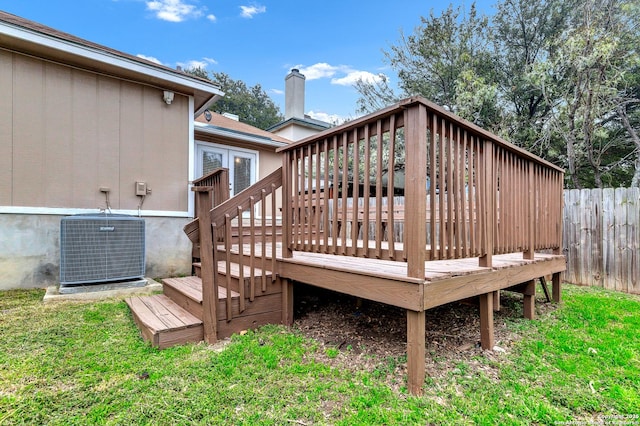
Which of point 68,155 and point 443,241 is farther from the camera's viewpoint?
point 68,155

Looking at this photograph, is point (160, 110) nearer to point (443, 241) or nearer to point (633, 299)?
point (443, 241)

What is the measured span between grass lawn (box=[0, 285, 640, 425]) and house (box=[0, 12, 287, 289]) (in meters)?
2.04

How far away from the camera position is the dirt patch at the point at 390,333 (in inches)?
90.7

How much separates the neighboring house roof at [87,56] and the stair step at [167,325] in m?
3.86

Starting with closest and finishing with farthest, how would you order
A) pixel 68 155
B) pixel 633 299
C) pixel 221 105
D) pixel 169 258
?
pixel 633 299 → pixel 68 155 → pixel 169 258 → pixel 221 105

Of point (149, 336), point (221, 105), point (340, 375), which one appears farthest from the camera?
point (221, 105)

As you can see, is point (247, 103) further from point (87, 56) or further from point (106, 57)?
point (87, 56)

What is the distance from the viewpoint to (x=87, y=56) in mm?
4477

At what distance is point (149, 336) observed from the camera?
254cm

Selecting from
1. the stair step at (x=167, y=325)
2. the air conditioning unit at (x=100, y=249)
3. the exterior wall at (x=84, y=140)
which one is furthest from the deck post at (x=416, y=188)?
the exterior wall at (x=84, y=140)

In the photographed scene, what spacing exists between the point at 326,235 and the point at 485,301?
4.87 ft

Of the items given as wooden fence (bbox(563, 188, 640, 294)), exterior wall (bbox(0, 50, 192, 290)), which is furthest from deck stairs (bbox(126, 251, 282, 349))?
wooden fence (bbox(563, 188, 640, 294))

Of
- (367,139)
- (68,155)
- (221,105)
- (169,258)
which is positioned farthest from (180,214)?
(221,105)

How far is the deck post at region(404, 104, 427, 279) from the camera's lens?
1957mm
